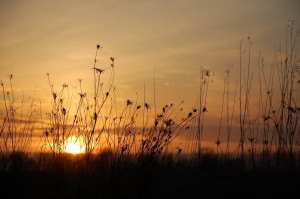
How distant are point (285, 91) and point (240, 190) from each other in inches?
66.1

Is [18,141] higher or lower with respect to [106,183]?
higher

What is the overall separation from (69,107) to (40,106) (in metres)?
0.54

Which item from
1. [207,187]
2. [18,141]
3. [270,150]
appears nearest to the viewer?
[207,187]

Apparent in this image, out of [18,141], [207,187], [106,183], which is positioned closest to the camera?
[106,183]

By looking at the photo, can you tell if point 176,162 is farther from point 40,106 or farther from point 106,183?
point 40,106

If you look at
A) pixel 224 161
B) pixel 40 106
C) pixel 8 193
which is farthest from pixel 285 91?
pixel 8 193

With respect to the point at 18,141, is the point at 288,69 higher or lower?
higher

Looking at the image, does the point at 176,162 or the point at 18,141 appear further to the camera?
the point at 176,162

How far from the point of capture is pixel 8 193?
3.46 metres

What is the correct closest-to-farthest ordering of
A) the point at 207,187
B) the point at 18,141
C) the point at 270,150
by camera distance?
the point at 207,187
the point at 18,141
the point at 270,150

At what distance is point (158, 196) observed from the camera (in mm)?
3406

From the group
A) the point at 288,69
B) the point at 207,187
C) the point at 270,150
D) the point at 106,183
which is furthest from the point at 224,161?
the point at 106,183

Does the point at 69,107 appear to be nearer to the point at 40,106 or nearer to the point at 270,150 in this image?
the point at 40,106

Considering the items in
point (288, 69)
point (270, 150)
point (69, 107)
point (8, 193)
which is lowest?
point (8, 193)
